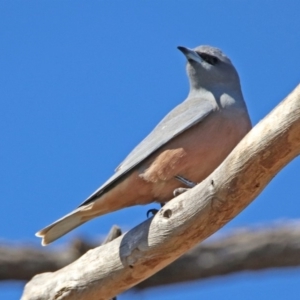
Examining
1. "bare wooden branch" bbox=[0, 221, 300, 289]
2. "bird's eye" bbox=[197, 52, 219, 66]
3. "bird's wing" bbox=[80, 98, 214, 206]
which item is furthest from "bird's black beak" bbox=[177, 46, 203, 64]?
"bare wooden branch" bbox=[0, 221, 300, 289]

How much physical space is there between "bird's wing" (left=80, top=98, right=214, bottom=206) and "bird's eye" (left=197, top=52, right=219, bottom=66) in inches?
20.8

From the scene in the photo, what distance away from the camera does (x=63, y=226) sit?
20.2 ft

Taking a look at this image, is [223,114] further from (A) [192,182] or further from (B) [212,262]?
(B) [212,262]

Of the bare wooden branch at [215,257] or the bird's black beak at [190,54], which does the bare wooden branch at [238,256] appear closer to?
the bare wooden branch at [215,257]

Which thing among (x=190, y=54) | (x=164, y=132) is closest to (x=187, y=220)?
(x=164, y=132)

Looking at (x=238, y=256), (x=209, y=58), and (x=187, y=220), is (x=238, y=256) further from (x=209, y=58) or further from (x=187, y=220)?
(x=187, y=220)

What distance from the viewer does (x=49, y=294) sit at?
17.9 feet

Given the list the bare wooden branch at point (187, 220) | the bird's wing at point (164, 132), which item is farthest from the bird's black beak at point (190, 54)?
the bare wooden branch at point (187, 220)

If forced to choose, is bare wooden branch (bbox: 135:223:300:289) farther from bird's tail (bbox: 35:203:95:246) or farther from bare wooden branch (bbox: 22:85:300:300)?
bare wooden branch (bbox: 22:85:300:300)

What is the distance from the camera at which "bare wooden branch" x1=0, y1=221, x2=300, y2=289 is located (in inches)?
289

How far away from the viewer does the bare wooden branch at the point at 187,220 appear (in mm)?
4469

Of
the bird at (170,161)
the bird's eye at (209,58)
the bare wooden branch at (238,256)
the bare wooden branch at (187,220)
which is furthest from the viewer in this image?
the bare wooden branch at (238,256)

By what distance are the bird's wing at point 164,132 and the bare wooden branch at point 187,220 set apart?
2.19ft

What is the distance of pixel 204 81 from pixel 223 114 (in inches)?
25.8
